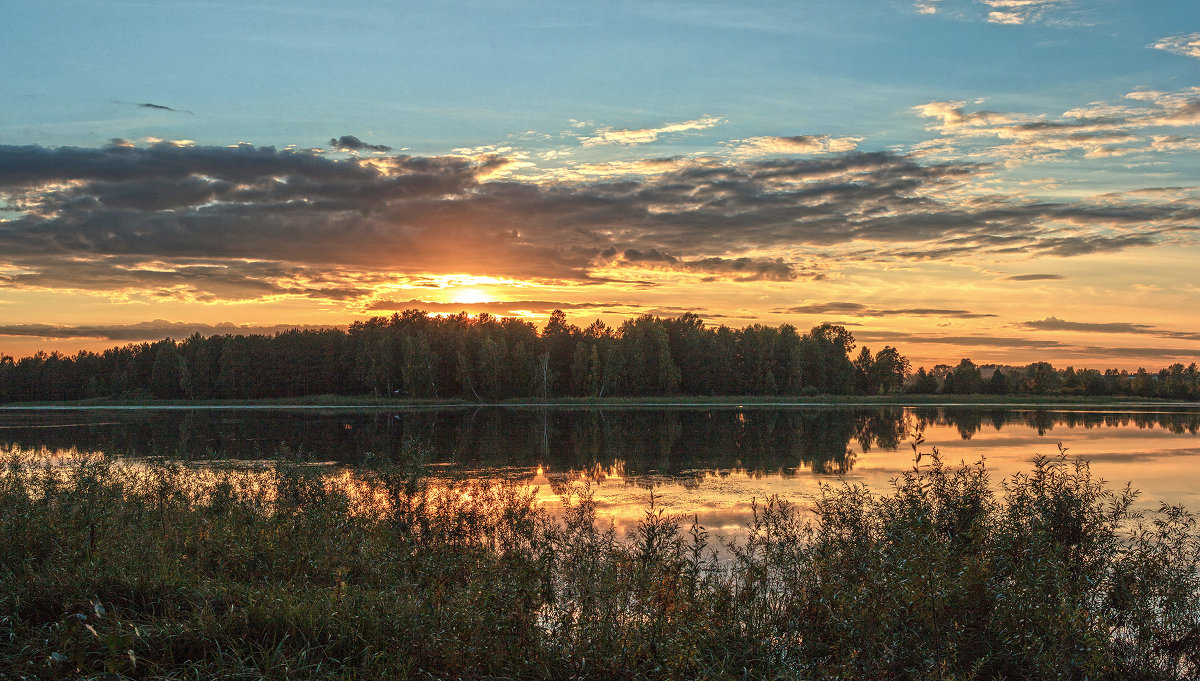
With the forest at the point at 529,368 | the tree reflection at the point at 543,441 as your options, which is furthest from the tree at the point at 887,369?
the tree reflection at the point at 543,441

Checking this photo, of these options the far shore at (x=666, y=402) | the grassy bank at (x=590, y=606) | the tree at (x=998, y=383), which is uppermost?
the tree at (x=998, y=383)

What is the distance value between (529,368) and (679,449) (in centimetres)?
7529

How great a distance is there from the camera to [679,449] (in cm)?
3375

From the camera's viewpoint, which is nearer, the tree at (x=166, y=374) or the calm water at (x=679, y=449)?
the calm water at (x=679, y=449)

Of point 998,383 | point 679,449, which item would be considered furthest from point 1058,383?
point 679,449

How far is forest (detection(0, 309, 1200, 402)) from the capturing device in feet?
349

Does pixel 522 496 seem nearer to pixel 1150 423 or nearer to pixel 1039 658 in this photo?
pixel 1039 658

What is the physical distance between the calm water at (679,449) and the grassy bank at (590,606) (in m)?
5.60

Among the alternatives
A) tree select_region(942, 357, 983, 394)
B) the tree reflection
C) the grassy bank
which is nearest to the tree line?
tree select_region(942, 357, 983, 394)

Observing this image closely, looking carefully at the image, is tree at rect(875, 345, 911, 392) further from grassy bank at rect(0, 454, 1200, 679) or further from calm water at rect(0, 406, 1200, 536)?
grassy bank at rect(0, 454, 1200, 679)

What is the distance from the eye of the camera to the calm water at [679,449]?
2139cm

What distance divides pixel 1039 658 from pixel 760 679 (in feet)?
8.69

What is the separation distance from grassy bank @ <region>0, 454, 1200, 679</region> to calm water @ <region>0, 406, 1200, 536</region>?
5.60m

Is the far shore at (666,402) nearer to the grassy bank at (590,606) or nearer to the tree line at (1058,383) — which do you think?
the tree line at (1058,383)
